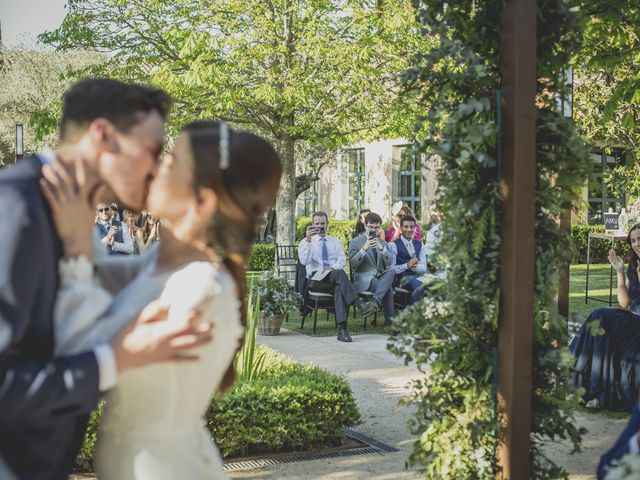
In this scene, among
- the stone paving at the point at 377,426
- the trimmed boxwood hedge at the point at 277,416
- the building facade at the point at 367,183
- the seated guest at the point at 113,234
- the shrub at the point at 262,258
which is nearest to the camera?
the stone paving at the point at 377,426

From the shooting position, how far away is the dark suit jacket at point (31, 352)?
5.30 feet

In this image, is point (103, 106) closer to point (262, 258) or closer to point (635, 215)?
point (635, 215)

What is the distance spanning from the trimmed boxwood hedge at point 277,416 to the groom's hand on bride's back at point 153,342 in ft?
11.4

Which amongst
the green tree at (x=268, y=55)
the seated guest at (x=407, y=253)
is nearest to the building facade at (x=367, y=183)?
the green tree at (x=268, y=55)

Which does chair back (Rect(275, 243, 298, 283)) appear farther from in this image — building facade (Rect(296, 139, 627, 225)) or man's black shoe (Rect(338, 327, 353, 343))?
building facade (Rect(296, 139, 627, 225))

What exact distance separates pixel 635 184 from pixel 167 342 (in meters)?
15.8

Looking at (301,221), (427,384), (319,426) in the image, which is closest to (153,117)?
(427,384)

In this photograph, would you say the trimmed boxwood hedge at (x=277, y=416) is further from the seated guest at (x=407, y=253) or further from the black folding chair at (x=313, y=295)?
the seated guest at (x=407, y=253)

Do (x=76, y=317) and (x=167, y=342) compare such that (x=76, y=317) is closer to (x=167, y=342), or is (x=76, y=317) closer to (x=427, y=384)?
(x=167, y=342)

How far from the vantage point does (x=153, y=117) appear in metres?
1.87

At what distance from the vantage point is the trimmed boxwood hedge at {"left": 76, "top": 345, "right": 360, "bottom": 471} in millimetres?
5250

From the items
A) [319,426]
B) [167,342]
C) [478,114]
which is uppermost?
[478,114]

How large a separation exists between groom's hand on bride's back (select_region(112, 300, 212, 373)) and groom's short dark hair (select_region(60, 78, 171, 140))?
0.44 meters

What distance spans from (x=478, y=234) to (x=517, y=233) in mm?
195
